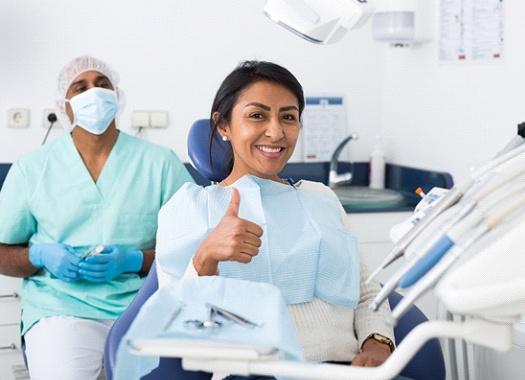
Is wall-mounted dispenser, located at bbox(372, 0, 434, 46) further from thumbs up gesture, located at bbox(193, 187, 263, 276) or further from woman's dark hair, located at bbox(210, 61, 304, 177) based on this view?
thumbs up gesture, located at bbox(193, 187, 263, 276)

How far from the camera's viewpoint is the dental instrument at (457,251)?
95 cm

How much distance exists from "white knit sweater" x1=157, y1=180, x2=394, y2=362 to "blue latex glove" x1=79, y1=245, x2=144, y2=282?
0.46 metres

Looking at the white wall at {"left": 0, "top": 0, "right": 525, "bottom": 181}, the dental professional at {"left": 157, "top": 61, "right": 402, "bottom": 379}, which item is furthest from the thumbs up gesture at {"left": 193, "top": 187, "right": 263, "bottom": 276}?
the white wall at {"left": 0, "top": 0, "right": 525, "bottom": 181}

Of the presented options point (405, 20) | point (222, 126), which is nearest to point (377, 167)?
point (405, 20)

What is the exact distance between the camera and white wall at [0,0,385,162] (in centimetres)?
277

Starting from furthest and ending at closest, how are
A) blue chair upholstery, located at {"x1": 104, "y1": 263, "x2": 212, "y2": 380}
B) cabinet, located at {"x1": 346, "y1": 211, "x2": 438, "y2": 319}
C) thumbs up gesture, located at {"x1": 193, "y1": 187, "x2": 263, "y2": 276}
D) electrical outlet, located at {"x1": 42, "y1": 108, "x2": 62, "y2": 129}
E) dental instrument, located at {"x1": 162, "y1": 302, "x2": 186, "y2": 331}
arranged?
electrical outlet, located at {"x1": 42, "y1": 108, "x2": 62, "y2": 129} → cabinet, located at {"x1": 346, "y1": 211, "x2": 438, "y2": 319} → blue chair upholstery, located at {"x1": 104, "y1": 263, "x2": 212, "y2": 380} → thumbs up gesture, located at {"x1": 193, "y1": 187, "x2": 263, "y2": 276} → dental instrument, located at {"x1": 162, "y1": 302, "x2": 186, "y2": 331}

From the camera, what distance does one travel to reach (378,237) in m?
2.71

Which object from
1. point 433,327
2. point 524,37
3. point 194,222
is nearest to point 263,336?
point 433,327

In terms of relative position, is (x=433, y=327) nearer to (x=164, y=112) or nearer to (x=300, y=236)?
(x=300, y=236)

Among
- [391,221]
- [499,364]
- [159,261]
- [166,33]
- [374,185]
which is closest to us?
[159,261]

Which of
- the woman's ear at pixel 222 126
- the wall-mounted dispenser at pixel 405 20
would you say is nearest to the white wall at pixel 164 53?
the wall-mounted dispenser at pixel 405 20

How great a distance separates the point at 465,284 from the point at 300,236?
2.57 ft

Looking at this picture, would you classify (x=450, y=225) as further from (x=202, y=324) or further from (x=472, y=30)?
(x=472, y=30)

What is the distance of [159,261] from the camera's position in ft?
5.32
